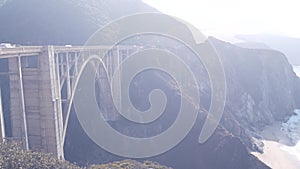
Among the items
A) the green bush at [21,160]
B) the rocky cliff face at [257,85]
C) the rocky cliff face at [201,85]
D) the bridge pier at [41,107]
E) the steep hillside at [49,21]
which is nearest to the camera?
the green bush at [21,160]

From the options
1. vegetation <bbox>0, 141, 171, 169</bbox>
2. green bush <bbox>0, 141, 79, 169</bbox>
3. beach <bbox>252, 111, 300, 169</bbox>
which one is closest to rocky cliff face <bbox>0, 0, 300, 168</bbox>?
beach <bbox>252, 111, 300, 169</bbox>

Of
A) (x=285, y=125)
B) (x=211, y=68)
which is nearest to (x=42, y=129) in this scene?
(x=211, y=68)

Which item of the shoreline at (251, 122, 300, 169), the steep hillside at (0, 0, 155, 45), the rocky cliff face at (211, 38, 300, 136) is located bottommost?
the shoreline at (251, 122, 300, 169)

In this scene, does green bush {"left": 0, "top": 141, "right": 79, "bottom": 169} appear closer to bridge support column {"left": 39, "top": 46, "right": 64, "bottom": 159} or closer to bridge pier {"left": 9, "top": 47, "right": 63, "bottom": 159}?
bridge pier {"left": 9, "top": 47, "right": 63, "bottom": 159}

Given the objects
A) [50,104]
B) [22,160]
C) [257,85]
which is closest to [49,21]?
[257,85]

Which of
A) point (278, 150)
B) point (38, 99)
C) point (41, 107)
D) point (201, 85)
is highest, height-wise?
point (38, 99)

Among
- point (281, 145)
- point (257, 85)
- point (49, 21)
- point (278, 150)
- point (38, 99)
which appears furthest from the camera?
point (257, 85)

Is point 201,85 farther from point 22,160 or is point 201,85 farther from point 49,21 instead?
point 22,160

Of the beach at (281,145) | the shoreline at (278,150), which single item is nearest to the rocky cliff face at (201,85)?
the beach at (281,145)

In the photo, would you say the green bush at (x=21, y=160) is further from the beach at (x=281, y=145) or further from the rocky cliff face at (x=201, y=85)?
the beach at (x=281, y=145)

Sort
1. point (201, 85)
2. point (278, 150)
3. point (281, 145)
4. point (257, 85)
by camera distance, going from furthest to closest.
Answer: point (257, 85)
point (201, 85)
point (281, 145)
point (278, 150)

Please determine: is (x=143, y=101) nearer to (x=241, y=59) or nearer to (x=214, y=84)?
(x=214, y=84)
